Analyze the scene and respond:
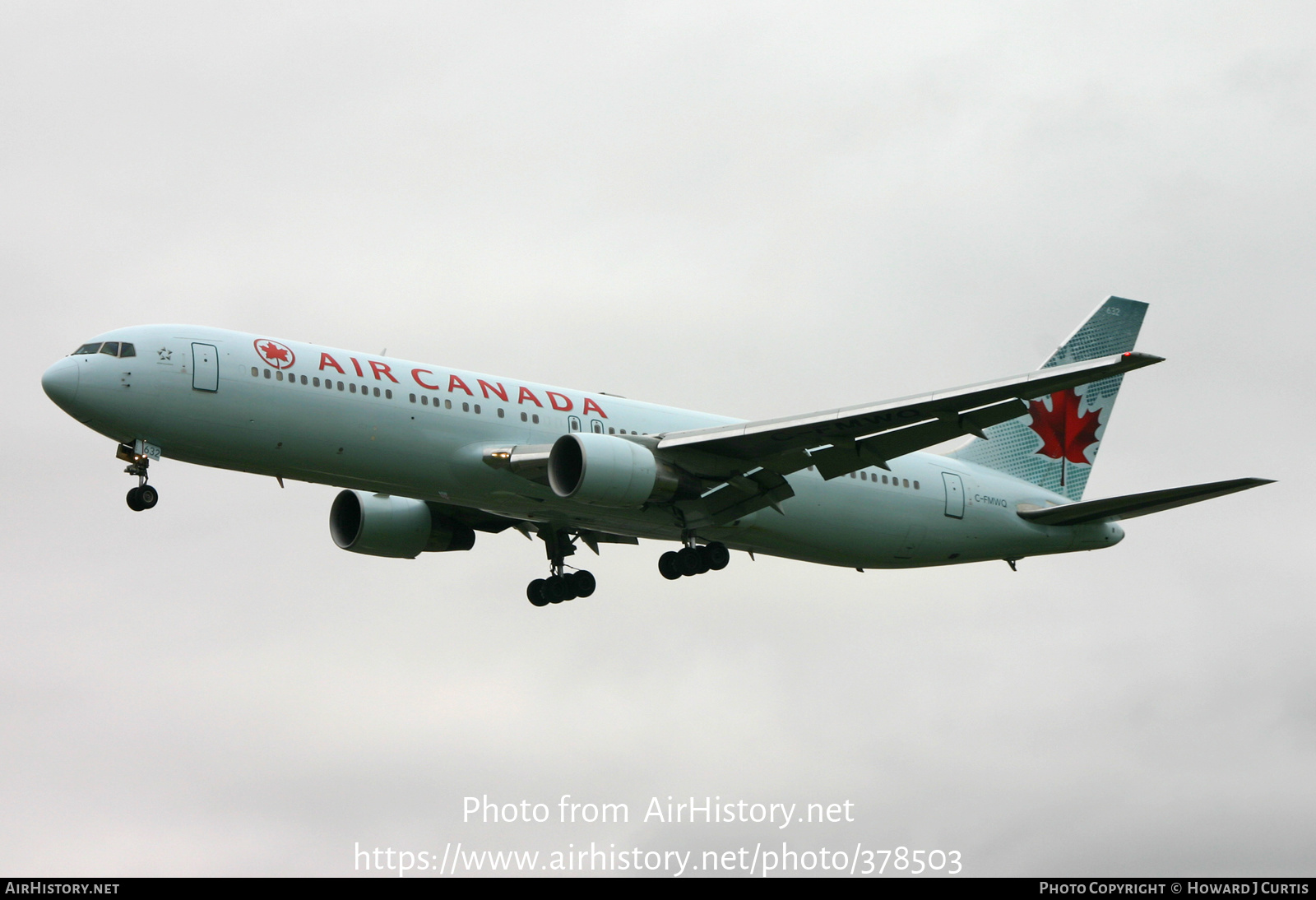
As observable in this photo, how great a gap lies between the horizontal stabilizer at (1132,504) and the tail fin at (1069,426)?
2017mm

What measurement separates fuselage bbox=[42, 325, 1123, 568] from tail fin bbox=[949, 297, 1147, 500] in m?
4.18

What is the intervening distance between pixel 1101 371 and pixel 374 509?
19049 mm

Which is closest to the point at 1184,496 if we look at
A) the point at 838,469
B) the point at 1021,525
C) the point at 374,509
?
the point at 1021,525

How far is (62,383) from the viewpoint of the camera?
28969mm

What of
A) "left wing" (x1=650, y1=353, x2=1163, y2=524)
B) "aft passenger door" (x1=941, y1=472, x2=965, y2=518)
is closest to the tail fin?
"aft passenger door" (x1=941, y1=472, x2=965, y2=518)

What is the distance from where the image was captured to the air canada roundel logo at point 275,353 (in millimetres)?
30109

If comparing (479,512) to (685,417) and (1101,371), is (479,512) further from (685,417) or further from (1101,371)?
(1101,371)

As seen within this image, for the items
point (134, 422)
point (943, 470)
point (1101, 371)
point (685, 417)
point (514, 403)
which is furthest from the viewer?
point (943, 470)

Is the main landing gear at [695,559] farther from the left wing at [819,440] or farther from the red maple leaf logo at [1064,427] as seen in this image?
the red maple leaf logo at [1064,427]

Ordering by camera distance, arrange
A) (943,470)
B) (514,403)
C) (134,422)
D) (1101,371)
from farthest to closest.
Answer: (943,470), (514,403), (134,422), (1101,371)

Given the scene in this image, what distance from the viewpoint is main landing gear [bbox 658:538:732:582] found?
35031 mm

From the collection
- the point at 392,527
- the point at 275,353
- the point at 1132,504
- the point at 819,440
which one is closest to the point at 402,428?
the point at 275,353

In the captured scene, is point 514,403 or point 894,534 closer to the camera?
point 514,403

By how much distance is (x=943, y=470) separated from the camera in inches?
1526
